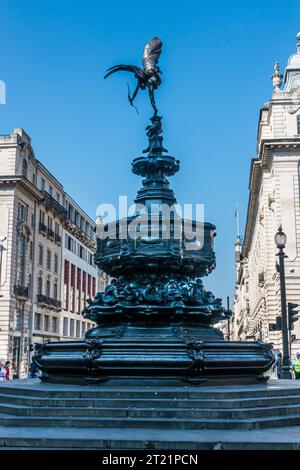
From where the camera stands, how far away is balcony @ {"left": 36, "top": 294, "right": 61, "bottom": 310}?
50531 mm

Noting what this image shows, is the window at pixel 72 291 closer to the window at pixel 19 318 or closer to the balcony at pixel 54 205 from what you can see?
the balcony at pixel 54 205

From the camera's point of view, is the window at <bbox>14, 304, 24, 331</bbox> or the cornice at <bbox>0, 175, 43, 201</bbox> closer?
the cornice at <bbox>0, 175, 43, 201</bbox>

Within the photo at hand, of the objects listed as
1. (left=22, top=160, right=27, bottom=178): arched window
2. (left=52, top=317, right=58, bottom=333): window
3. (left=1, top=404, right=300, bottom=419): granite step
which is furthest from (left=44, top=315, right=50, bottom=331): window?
(left=1, top=404, right=300, bottom=419): granite step

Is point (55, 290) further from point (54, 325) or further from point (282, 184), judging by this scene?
point (282, 184)

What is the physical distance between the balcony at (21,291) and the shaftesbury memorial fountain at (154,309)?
109ft

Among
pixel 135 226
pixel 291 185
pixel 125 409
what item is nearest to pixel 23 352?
pixel 291 185

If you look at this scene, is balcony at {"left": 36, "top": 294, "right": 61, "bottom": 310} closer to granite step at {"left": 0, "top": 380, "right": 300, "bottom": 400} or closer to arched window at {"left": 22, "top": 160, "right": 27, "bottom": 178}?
arched window at {"left": 22, "top": 160, "right": 27, "bottom": 178}

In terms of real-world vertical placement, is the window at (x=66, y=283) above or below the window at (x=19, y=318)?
above

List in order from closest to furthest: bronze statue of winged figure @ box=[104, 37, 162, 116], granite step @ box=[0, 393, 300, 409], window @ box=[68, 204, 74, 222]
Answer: granite step @ box=[0, 393, 300, 409], bronze statue of winged figure @ box=[104, 37, 162, 116], window @ box=[68, 204, 74, 222]

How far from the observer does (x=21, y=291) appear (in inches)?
1789

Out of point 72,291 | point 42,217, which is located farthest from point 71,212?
point 42,217

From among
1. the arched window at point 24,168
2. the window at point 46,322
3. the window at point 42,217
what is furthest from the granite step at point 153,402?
the window at point 46,322

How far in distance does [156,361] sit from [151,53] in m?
7.05

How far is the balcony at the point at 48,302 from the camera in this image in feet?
166
